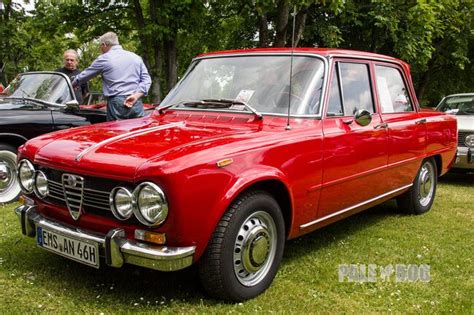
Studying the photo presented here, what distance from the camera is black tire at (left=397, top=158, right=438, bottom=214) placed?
5.94 m

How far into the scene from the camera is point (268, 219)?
3.60 m

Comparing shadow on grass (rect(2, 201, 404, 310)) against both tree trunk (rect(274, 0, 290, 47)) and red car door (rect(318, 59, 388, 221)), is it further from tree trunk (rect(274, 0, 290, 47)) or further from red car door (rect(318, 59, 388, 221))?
tree trunk (rect(274, 0, 290, 47))

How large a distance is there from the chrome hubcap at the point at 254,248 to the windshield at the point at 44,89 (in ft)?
12.9

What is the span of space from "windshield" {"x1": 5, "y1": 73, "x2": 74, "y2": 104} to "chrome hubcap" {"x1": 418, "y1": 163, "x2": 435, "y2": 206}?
4.52m

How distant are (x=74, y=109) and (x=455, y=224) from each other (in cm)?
486

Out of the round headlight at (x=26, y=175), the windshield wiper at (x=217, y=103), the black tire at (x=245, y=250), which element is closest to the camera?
the black tire at (x=245, y=250)

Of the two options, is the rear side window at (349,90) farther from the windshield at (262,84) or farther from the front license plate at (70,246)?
the front license plate at (70,246)

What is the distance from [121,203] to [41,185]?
897mm

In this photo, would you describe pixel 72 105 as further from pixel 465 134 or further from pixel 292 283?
pixel 465 134

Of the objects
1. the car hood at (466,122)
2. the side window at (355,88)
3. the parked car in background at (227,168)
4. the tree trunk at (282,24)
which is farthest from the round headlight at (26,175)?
the tree trunk at (282,24)

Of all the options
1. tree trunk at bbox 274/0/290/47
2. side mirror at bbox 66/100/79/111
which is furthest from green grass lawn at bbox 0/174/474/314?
tree trunk at bbox 274/0/290/47

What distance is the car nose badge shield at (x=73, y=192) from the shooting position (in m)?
3.29

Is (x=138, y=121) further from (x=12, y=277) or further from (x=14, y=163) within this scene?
(x=14, y=163)

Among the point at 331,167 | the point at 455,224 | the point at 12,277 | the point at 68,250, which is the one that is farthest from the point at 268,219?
the point at 455,224
